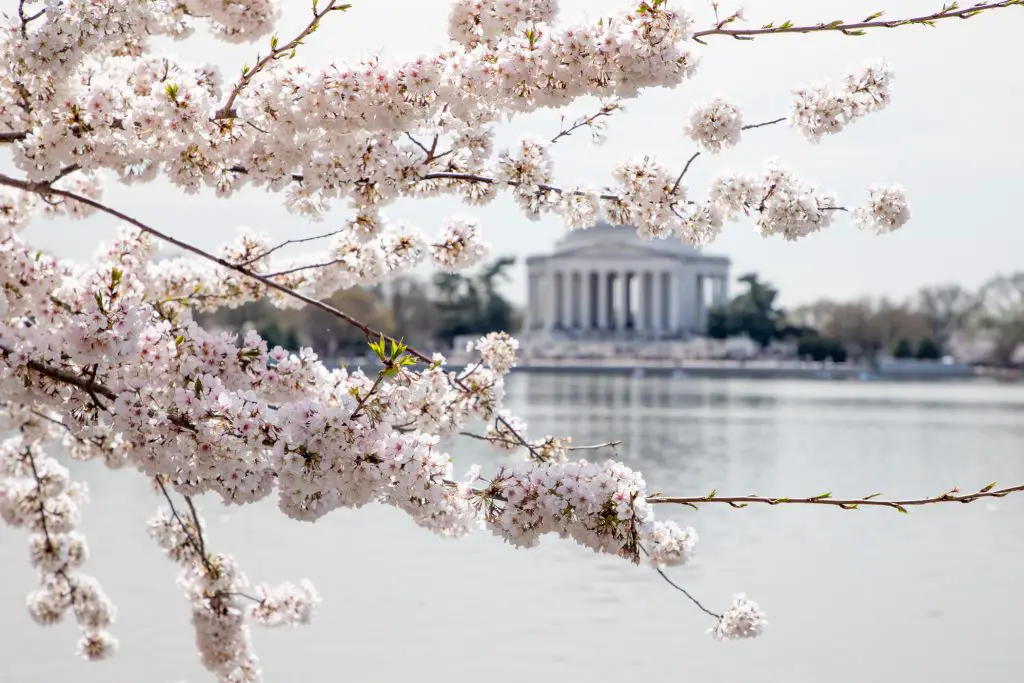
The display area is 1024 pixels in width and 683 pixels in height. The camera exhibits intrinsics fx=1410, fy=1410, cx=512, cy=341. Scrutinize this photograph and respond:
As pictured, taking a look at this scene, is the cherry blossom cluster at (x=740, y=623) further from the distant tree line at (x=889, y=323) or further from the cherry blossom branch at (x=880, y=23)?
the distant tree line at (x=889, y=323)

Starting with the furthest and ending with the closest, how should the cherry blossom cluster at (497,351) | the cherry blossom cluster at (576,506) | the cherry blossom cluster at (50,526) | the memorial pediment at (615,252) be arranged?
the memorial pediment at (615,252)
the cherry blossom cluster at (50,526)
the cherry blossom cluster at (497,351)
the cherry blossom cluster at (576,506)

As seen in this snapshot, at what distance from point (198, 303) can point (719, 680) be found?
19.9 feet

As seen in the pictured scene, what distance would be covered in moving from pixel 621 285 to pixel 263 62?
128 m

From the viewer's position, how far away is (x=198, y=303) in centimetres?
656

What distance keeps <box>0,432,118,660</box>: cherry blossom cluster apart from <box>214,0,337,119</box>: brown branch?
3.32m

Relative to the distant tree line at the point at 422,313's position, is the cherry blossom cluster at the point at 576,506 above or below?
below

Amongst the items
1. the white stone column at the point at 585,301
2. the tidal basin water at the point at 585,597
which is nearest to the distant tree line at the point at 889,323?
the white stone column at the point at 585,301

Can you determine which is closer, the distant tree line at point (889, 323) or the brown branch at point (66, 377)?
the brown branch at point (66, 377)

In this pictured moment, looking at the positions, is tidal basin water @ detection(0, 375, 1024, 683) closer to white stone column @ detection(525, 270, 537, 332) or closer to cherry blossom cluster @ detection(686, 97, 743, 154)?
cherry blossom cluster @ detection(686, 97, 743, 154)

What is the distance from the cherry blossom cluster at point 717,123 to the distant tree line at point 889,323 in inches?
4072

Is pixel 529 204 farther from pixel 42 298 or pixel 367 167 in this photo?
pixel 42 298

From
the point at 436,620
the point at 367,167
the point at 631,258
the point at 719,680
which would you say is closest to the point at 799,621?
the point at 719,680

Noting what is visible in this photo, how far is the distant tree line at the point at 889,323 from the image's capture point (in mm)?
106875

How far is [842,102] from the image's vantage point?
18.0ft
